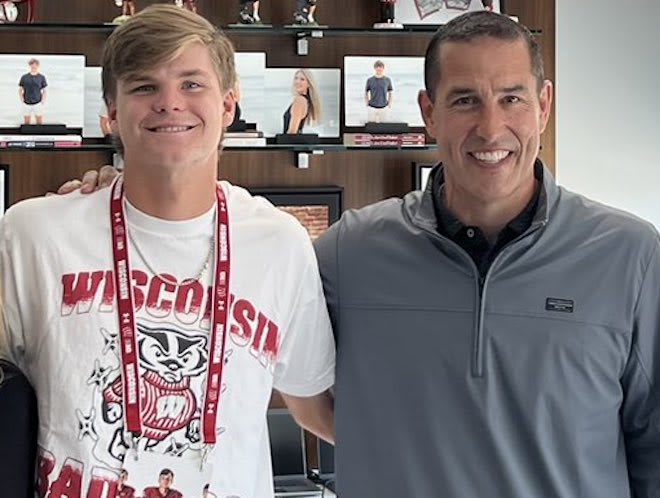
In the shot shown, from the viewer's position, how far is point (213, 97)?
163cm

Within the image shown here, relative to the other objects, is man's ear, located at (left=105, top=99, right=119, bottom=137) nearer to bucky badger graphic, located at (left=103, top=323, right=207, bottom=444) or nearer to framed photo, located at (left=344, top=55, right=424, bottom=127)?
bucky badger graphic, located at (left=103, top=323, right=207, bottom=444)

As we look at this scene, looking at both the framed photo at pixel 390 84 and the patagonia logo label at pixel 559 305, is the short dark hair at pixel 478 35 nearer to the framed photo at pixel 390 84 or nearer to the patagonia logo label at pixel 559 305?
the patagonia logo label at pixel 559 305

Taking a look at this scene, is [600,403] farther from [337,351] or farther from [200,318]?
[200,318]

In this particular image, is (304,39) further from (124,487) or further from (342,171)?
(124,487)

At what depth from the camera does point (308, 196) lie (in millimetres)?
3668

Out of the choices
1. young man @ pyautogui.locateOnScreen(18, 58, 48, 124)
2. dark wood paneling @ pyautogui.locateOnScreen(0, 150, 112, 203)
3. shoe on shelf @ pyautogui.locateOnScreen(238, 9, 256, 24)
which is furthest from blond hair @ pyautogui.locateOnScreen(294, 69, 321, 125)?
young man @ pyautogui.locateOnScreen(18, 58, 48, 124)

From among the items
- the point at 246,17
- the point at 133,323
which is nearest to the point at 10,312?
the point at 133,323

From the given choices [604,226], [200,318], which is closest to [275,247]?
[200,318]

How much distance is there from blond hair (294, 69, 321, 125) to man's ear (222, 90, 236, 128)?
1.92 metres

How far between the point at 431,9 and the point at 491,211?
2171 millimetres

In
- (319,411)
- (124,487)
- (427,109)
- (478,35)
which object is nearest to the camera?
(124,487)

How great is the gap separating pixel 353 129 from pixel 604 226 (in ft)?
6.77

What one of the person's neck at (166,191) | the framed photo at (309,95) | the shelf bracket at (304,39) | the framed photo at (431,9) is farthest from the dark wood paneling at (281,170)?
the person's neck at (166,191)

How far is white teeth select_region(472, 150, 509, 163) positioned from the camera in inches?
65.2
